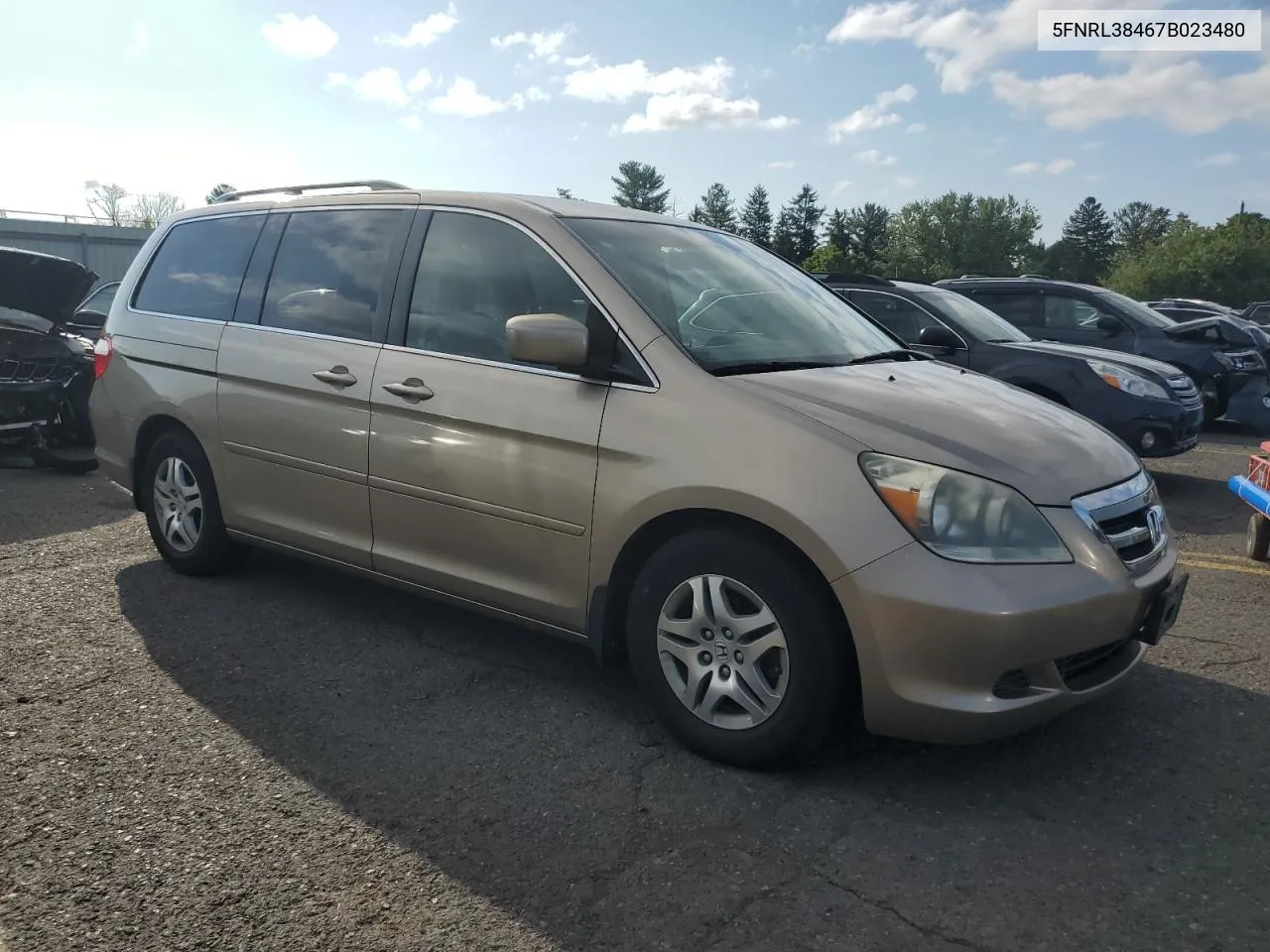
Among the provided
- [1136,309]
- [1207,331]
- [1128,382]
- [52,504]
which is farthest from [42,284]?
[1207,331]

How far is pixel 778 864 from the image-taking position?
2.67 meters

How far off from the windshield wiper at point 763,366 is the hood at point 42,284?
22.4 feet

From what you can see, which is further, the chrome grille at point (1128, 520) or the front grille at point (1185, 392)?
the front grille at point (1185, 392)

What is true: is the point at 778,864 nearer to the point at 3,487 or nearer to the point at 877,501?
the point at 877,501

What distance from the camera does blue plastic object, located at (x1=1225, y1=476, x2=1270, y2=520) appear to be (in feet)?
17.9

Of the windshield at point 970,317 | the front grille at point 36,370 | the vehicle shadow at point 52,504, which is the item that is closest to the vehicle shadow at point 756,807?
the vehicle shadow at point 52,504

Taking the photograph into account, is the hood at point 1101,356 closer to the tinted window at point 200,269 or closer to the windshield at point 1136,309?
the windshield at point 1136,309

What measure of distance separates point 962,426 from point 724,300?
1.07 metres

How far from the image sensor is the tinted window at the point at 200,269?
4844 millimetres

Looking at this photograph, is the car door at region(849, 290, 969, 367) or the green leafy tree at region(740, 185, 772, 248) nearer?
the car door at region(849, 290, 969, 367)

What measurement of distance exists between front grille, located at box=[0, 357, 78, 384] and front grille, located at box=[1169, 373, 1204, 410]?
350 inches

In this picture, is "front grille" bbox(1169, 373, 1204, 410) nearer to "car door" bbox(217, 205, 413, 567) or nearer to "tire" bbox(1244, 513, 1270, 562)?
"tire" bbox(1244, 513, 1270, 562)

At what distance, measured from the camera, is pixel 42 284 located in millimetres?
8492

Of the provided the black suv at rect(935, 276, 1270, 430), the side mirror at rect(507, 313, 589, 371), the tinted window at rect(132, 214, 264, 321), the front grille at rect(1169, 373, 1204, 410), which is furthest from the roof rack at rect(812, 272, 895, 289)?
the side mirror at rect(507, 313, 589, 371)
